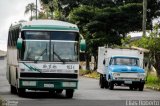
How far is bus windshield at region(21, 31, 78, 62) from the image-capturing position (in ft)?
88.9

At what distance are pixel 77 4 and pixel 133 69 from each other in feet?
132

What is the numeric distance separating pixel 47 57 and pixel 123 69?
31.7 ft

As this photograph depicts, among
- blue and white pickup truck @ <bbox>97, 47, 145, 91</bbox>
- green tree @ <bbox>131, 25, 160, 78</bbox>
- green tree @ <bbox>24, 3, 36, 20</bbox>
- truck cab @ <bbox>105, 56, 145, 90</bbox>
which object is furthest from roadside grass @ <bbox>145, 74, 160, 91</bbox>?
green tree @ <bbox>24, 3, 36, 20</bbox>

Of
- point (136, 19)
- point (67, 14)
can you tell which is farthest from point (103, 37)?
point (67, 14)

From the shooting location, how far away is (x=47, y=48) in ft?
88.9

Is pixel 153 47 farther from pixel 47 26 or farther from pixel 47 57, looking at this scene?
pixel 47 57

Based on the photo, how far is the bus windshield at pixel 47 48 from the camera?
27092 mm

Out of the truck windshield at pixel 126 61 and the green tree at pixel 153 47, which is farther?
the green tree at pixel 153 47

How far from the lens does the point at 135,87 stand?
37.7 metres

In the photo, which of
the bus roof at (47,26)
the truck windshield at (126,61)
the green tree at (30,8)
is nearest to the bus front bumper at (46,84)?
the bus roof at (47,26)

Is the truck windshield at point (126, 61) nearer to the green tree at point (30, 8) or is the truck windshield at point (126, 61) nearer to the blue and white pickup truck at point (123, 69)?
the blue and white pickup truck at point (123, 69)

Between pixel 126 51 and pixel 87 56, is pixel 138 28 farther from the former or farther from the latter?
pixel 126 51

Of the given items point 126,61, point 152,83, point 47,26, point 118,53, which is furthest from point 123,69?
point 47,26

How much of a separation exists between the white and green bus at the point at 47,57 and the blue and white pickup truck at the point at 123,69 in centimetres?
904
